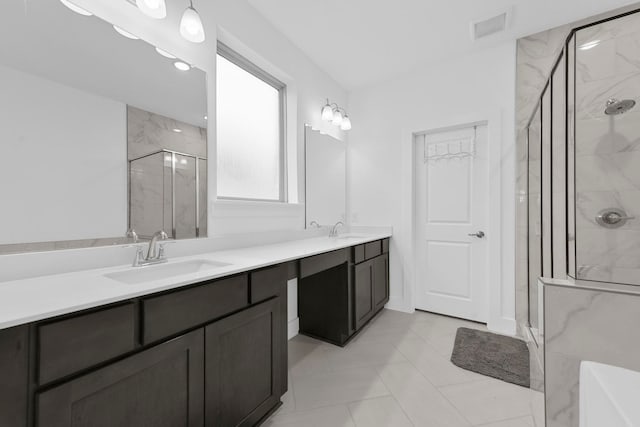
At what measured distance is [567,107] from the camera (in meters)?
1.52

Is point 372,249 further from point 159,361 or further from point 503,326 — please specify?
point 159,361

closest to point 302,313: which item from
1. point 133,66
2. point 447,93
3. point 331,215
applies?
point 331,215

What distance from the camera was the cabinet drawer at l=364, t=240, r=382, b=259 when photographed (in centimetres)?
248

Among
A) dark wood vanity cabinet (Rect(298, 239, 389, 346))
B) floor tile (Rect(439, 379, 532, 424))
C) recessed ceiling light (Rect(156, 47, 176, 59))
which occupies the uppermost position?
recessed ceiling light (Rect(156, 47, 176, 59))

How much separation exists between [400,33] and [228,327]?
2.65 metres

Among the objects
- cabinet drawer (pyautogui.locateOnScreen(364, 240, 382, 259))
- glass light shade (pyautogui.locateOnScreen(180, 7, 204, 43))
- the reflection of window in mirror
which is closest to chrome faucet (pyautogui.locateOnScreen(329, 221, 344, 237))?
cabinet drawer (pyautogui.locateOnScreen(364, 240, 382, 259))

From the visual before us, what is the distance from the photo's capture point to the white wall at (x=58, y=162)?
99 centimetres

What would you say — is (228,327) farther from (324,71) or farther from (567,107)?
(324,71)

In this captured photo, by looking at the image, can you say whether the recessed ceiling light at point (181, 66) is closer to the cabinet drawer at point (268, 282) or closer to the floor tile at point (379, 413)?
the cabinet drawer at point (268, 282)

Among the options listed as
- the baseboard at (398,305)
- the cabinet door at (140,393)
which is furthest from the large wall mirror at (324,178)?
the cabinet door at (140,393)

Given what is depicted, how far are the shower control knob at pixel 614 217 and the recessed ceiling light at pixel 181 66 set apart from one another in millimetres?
2677

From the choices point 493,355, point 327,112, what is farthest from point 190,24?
point 493,355

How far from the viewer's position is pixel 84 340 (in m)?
0.74

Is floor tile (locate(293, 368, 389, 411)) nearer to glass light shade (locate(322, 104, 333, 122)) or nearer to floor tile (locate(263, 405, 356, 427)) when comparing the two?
floor tile (locate(263, 405, 356, 427))
